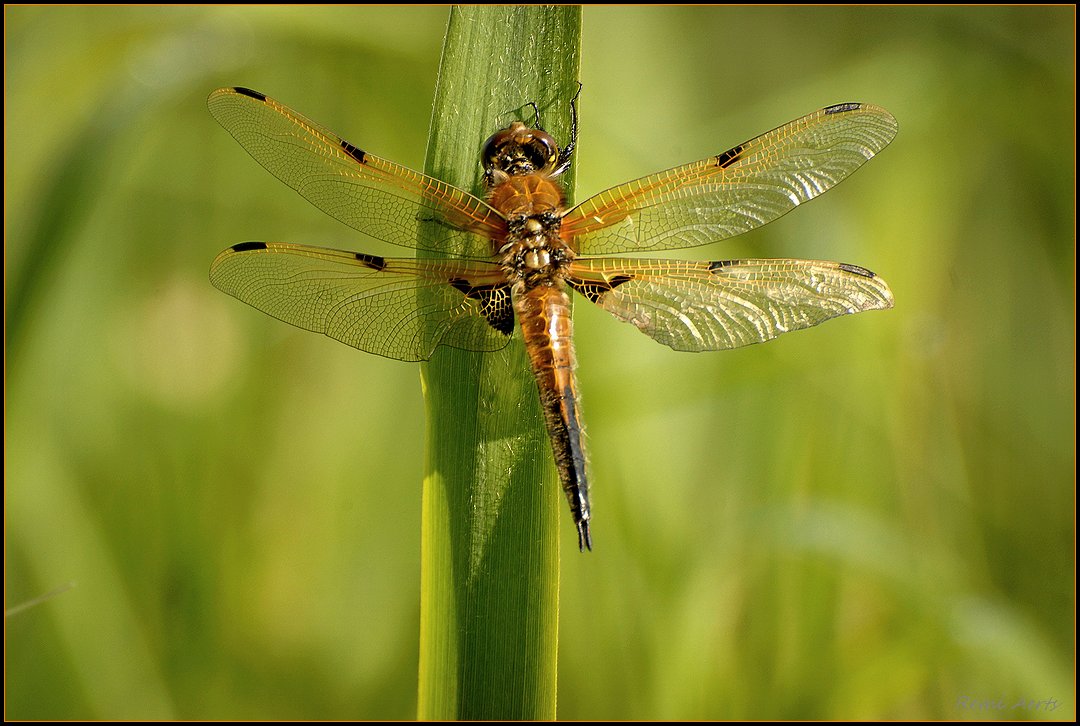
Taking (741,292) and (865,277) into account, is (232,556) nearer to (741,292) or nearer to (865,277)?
(741,292)

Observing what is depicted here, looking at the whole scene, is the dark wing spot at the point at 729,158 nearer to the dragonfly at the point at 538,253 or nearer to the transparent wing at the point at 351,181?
the dragonfly at the point at 538,253

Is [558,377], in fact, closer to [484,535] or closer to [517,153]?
[484,535]

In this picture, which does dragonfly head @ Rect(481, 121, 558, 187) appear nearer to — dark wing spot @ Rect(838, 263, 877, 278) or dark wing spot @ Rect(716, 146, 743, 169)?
dark wing spot @ Rect(716, 146, 743, 169)

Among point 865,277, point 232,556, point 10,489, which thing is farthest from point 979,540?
point 10,489

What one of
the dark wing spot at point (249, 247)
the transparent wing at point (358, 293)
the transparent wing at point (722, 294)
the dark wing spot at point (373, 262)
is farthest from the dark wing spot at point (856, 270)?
the dark wing spot at point (249, 247)

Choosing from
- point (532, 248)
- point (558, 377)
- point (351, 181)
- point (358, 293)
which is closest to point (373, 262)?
point (358, 293)

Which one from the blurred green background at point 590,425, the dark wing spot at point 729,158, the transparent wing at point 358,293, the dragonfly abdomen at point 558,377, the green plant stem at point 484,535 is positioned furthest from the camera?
the blurred green background at point 590,425

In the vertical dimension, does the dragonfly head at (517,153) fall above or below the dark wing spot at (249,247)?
above
